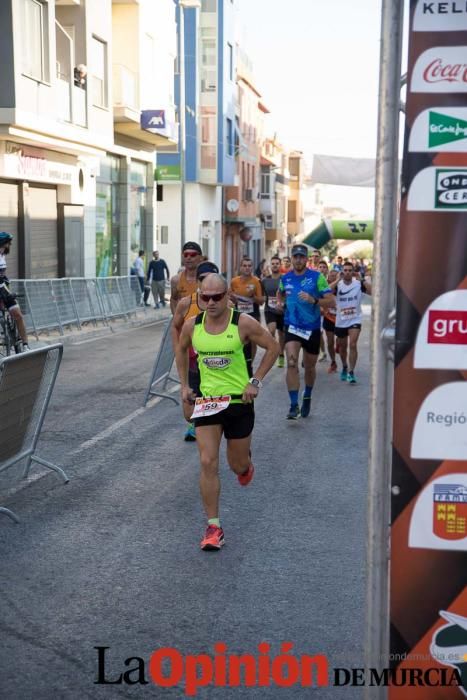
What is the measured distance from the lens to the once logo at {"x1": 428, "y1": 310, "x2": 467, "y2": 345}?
124 inches

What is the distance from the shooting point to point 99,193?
103ft

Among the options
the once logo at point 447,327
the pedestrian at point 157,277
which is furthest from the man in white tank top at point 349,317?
the pedestrian at point 157,277

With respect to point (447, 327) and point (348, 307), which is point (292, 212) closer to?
point (348, 307)

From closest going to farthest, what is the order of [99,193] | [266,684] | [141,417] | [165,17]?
1. [266,684]
2. [141,417]
3. [99,193]
4. [165,17]

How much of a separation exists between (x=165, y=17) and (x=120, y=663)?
117 ft

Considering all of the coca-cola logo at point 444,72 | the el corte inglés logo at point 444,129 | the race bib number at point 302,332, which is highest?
the coca-cola logo at point 444,72

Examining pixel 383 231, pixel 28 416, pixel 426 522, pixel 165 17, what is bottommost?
pixel 28 416

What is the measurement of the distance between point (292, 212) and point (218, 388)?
333 ft

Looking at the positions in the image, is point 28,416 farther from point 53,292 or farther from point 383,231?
point 53,292

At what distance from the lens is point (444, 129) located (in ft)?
10.2

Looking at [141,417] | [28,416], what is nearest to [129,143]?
[141,417]

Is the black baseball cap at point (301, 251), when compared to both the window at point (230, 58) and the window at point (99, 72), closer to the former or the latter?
the window at point (99, 72)

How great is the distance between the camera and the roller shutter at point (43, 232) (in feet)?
84.0

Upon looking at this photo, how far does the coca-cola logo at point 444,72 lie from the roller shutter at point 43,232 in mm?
23009
